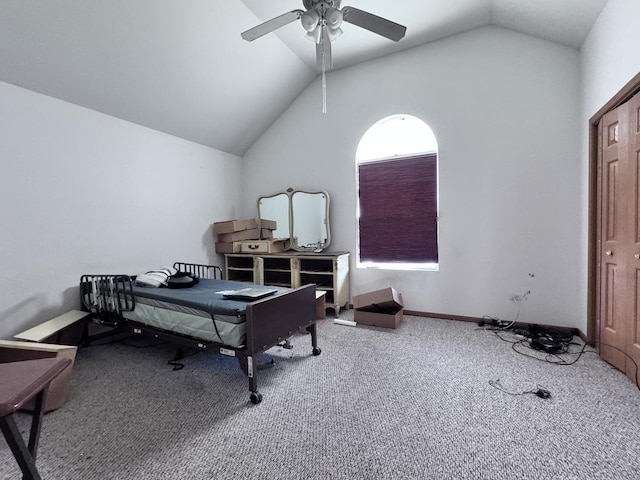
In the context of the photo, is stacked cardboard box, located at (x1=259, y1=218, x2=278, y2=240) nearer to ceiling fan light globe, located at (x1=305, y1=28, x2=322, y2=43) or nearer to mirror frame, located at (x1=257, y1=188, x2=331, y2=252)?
mirror frame, located at (x1=257, y1=188, x2=331, y2=252)

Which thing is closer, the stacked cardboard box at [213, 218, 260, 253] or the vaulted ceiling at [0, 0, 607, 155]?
the vaulted ceiling at [0, 0, 607, 155]

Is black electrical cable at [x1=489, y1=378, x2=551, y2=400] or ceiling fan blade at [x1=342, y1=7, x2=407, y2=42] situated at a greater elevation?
ceiling fan blade at [x1=342, y1=7, x2=407, y2=42]

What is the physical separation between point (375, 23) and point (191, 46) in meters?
1.82

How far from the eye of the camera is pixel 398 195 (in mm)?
3596

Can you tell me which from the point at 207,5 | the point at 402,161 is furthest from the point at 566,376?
the point at 207,5

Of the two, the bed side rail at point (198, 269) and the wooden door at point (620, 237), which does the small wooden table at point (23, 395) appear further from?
the wooden door at point (620, 237)

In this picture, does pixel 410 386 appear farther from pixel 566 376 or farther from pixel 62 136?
pixel 62 136

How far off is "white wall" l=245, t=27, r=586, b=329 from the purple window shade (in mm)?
154

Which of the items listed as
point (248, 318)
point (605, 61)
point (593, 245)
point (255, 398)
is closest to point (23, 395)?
point (248, 318)

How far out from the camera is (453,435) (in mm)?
1485

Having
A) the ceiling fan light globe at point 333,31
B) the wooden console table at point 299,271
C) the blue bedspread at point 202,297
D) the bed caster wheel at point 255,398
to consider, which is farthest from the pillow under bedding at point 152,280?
the ceiling fan light globe at point 333,31

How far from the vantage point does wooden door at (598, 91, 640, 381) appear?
1.93 metres

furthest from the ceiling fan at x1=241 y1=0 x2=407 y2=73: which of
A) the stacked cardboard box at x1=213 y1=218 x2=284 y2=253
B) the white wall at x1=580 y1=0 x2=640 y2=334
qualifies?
the stacked cardboard box at x1=213 y1=218 x2=284 y2=253

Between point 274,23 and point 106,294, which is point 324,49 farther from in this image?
point 106,294
